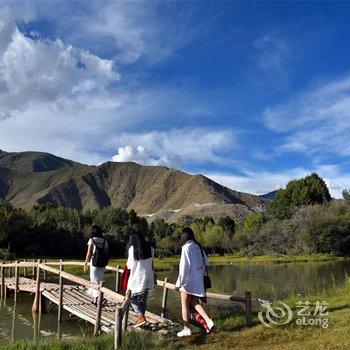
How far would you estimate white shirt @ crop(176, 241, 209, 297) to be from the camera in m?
10.2

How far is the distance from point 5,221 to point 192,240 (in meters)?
58.6

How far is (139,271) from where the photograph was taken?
36.6 ft


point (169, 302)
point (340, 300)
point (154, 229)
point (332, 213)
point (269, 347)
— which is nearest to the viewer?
point (269, 347)

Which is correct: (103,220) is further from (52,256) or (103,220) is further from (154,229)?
(52,256)

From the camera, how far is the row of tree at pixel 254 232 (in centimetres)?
6675

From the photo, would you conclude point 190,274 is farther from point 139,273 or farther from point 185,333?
point 139,273

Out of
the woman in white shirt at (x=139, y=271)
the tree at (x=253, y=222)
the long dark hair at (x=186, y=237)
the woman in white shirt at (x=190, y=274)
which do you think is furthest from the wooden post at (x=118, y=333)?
the tree at (x=253, y=222)

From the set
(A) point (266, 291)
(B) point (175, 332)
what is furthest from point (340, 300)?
(A) point (266, 291)

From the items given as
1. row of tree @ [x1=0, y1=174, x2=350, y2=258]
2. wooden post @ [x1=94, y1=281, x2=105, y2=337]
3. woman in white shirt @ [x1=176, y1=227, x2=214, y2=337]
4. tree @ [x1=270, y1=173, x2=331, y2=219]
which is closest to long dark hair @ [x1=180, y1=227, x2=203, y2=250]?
woman in white shirt @ [x1=176, y1=227, x2=214, y2=337]

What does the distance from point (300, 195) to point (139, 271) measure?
90576mm

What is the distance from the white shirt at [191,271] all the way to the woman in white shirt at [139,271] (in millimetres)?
1225

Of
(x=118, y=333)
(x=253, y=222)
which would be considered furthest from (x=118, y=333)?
(x=253, y=222)

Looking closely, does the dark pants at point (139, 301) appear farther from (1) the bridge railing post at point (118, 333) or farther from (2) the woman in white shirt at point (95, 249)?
(2) the woman in white shirt at point (95, 249)

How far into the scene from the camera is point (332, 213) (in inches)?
2975
